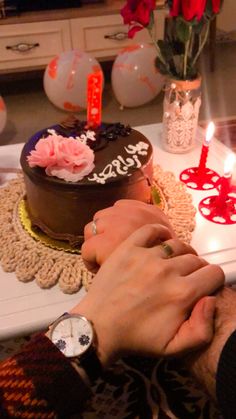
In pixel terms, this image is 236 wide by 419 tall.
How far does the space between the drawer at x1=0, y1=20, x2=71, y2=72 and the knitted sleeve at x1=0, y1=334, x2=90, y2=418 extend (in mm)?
2725

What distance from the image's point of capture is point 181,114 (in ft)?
4.56

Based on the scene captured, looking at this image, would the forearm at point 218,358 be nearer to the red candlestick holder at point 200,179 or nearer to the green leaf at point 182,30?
the red candlestick holder at point 200,179

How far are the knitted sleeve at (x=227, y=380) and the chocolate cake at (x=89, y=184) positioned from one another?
474 mm

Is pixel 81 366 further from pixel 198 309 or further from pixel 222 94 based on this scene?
pixel 222 94

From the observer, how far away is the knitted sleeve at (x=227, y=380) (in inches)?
22.0

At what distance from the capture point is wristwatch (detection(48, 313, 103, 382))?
0.64 metres

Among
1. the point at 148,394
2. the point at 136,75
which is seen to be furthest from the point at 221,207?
the point at 136,75

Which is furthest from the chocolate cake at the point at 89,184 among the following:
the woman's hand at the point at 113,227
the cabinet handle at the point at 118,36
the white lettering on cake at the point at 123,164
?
the cabinet handle at the point at 118,36

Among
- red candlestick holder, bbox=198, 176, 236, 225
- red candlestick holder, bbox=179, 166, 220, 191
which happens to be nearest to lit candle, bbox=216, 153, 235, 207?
red candlestick holder, bbox=198, 176, 236, 225

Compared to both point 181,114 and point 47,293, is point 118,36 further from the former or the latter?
point 47,293

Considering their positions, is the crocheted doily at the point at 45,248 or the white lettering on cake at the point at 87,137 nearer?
the crocheted doily at the point at 45,248

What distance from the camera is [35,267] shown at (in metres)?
0.96

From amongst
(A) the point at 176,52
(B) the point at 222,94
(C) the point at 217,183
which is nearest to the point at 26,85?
(B) the point at 222,94

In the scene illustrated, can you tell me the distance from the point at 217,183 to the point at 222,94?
2.15 m
